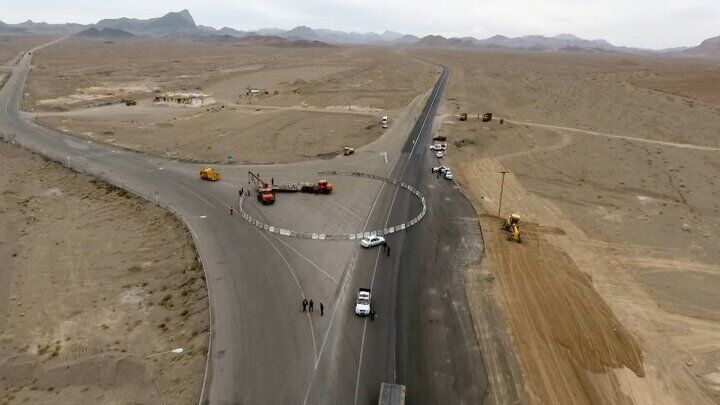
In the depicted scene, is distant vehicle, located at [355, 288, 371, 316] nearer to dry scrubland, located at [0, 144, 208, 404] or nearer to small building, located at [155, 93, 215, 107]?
dry scrubland, located at [0, 144, 208, 404]

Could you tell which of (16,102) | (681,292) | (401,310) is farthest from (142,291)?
(16,102)

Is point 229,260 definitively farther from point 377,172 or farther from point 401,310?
point 377,172

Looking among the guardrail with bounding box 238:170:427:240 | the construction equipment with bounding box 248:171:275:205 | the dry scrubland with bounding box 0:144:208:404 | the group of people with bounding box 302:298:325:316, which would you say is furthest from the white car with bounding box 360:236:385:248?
the dry scrubland with bounding box 0:144:208:404

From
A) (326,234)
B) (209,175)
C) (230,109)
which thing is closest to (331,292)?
(326,234)

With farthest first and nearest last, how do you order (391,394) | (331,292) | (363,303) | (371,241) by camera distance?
(371,241), (331,292), (363,303), (391,394)

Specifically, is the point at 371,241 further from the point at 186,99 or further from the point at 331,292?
the point at 186,99

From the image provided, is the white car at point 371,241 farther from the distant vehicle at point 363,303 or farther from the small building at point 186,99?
the small building at point 186,99
